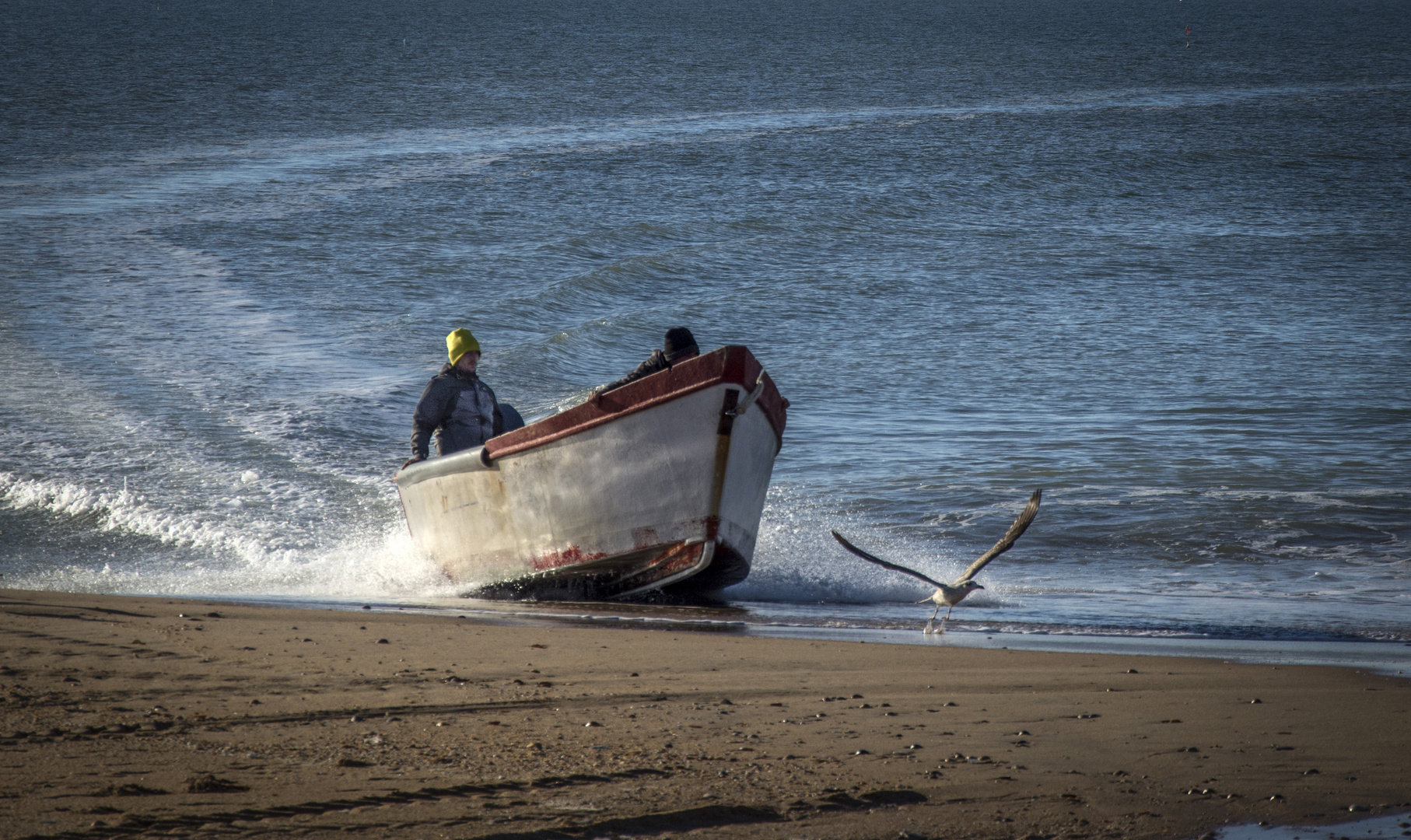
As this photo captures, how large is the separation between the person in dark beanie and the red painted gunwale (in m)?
0.17

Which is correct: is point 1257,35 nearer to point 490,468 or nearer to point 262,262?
point 262,262

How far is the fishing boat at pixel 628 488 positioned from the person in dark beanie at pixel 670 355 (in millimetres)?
356

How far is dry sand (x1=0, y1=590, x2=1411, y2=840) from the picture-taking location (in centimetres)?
353

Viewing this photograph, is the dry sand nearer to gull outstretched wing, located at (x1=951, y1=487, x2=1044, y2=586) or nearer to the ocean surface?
gull outstretched wing, located at (x1=951, y1=487, x2=1044, y2=586)

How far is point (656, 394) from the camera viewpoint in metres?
7.55

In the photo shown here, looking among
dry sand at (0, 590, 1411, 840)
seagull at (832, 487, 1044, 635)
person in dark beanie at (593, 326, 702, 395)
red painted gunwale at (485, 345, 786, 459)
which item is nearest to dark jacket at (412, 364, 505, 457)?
red painted gunwale at (485, 345, 786, 459)

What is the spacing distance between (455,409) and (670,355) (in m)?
1.71

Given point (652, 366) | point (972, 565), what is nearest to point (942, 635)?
point (972, 565)

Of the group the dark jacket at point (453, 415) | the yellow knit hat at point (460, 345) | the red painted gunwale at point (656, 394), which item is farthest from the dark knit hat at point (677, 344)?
the dark jacket at point (453, 415)

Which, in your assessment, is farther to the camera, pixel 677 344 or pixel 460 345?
pixel 460 345

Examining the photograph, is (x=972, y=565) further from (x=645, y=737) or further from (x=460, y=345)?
(x=460, y=345)

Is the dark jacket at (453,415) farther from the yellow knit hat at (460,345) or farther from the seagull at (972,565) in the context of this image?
the seagull at (972,565)

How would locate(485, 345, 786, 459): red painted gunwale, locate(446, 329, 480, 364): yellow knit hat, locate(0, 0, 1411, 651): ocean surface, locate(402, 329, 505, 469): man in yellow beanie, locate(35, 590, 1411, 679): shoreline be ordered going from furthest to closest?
locate(0, 0, 1411, 651): ocean surface < locate(402, 329, 505, 469): man in yellow beanie < locate(446, 329, 480, 364): yellow knit hat < locate(485, 345, 786, 459): red painted gunwale < locate(35, 590, 1411, 679): shoreline

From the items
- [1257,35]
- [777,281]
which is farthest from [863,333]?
[1257,35]
